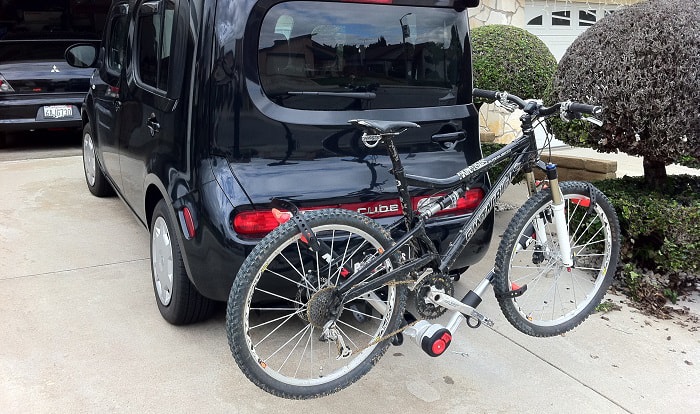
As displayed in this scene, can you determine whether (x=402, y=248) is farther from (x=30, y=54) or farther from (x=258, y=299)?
(x=30, y=54)

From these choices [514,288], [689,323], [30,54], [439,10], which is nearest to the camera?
[514,288]

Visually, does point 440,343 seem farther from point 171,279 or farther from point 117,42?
point 117,42

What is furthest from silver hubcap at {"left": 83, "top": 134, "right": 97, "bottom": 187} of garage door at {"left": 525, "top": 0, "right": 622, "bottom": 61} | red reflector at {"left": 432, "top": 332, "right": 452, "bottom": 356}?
garage door at {"left": 525, "top": 0, "right": 622, "bottom": 61}

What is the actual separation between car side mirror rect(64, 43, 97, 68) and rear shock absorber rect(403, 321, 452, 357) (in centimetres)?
441

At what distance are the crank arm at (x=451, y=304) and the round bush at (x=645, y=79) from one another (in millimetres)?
1846

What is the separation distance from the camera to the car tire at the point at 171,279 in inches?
131

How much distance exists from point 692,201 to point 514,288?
6.24 feet

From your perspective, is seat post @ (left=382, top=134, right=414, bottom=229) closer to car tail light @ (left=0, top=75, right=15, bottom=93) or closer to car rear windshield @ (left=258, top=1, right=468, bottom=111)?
car rear windshield @ (left=258, top=1, right=468, bottom=111)

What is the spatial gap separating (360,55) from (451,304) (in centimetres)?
129

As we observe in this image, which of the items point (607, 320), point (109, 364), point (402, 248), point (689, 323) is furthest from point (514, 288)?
point (109, 364)

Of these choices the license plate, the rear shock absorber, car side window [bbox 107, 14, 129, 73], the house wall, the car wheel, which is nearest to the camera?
the rear shock absorber

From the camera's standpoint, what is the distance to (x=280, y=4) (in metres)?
3.00

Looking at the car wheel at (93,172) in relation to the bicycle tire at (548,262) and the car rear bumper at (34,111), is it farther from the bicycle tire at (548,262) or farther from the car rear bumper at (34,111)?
the bicycle tire at (548,262)

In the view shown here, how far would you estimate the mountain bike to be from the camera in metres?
2.51
